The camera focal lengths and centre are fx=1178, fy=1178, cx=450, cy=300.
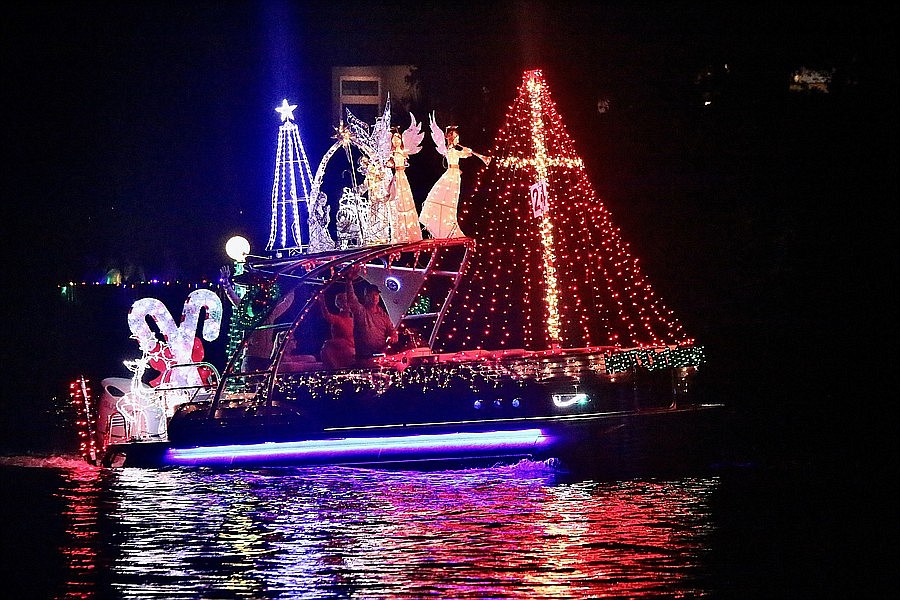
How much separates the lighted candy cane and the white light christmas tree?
3.00 m

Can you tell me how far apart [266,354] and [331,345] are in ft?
3.40

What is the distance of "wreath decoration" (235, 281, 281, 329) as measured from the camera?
47.3ft

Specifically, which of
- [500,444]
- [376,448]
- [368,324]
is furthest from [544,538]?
[368,324]

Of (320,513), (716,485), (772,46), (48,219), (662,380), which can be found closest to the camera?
(320,513)

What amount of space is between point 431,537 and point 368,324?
4698 millimetres

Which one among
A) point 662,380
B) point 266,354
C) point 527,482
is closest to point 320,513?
point 527,482

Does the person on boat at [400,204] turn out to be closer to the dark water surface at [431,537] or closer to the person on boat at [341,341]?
the person on boat at [341,341]

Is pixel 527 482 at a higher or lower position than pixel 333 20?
lower

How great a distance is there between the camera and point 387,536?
1009cm

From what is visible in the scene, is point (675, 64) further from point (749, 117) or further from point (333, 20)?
point (333, 20)

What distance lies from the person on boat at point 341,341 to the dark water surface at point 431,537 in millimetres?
1388

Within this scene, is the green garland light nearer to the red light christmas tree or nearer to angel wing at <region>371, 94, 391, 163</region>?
the red light christmas tree

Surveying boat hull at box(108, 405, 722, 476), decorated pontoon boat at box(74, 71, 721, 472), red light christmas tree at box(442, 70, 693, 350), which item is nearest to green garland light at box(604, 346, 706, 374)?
decorated pontoon boat at box(74, 71, 721, 472)

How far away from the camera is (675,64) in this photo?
67.1ft
